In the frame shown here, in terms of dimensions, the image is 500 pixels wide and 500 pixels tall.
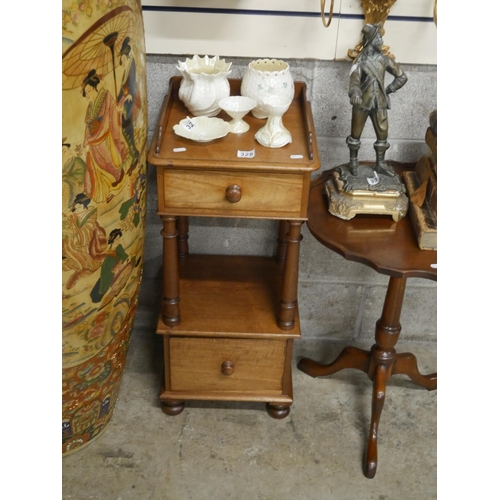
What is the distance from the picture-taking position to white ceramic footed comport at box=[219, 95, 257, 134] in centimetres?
139

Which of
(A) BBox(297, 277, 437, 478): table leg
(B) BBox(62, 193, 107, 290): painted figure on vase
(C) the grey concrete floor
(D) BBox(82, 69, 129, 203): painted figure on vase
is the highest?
(D) BBox(82, 69, 129, 203): painted figure on vase

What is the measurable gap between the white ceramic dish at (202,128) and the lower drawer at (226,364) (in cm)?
54

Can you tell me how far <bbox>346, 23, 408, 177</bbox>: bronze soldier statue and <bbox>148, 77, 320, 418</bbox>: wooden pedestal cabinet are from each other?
12 centimetres

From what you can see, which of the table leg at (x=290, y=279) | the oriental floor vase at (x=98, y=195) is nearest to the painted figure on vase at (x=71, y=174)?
the oriental floor vase at (x=98, y=195)

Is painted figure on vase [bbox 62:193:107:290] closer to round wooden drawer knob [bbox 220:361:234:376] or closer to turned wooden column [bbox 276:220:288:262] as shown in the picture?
round wooden drawer knob [bbox 220:361:234:376]

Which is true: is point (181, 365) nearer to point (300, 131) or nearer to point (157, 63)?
point (300, 131)

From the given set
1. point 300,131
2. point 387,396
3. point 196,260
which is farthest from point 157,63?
point 387,396

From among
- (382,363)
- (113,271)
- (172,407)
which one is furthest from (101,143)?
(382,363)

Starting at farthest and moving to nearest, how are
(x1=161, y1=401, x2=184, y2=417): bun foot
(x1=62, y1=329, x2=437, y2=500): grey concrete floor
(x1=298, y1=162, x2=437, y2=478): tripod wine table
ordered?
(x1=161, y1=401, x2=184, y2=417): bun foot < (x1=62, y1=329, x2=437, y2=500): grey concrete floor < (x1=298, y1=162, x2=437, y2=478): tripod wine table

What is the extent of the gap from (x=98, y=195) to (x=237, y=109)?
14.5 inches

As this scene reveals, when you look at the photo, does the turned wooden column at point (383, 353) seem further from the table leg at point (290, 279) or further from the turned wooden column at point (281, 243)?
the turned wooden column at point (281, 243)

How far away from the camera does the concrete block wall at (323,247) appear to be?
5.32 ft

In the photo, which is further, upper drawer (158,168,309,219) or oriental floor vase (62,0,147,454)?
upper drawer (158,168,309,219)

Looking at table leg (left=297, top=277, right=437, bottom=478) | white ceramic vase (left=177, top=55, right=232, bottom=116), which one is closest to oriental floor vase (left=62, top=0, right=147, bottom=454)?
white ceramic vase (left=177, top=55, right=232, bottom=116)
